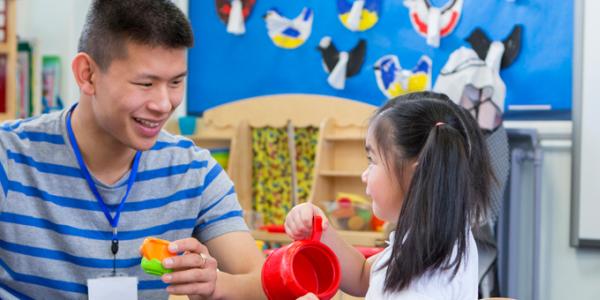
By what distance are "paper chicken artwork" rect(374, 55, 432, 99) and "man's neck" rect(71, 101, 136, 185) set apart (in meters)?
2.24

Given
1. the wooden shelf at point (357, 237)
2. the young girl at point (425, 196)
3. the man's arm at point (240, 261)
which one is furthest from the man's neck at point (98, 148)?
the wooden shelf at point (357, 237)

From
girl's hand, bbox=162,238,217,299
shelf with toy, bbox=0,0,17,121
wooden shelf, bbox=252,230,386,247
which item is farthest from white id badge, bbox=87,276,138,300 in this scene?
shelf with toy, bbox=0,0,17,121

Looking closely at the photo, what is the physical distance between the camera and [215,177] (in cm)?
166

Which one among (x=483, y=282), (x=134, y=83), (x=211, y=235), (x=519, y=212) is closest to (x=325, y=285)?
(x=211, y=235)

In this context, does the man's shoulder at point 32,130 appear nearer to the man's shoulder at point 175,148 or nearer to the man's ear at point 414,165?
the man's shoulder at point 175,148

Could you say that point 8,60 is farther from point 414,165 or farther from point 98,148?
point 414,165

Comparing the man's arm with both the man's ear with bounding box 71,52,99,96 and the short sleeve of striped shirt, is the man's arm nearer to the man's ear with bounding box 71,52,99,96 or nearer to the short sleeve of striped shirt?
the short sleeve of striped shirt

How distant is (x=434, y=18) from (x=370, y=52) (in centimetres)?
35

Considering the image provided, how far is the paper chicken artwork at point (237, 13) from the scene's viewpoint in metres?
4.04

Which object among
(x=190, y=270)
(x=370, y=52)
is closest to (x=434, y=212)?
(x=190, y=270)

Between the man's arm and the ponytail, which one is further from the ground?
the ponytail

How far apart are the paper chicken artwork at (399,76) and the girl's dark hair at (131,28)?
2242 mm

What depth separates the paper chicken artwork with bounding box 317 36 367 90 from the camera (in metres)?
3.79

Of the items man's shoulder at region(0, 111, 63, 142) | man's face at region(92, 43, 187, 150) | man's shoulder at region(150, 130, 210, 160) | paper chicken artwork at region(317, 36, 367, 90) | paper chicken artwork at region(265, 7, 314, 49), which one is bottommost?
man's shoulder at region(150, 130, 210, 160)
